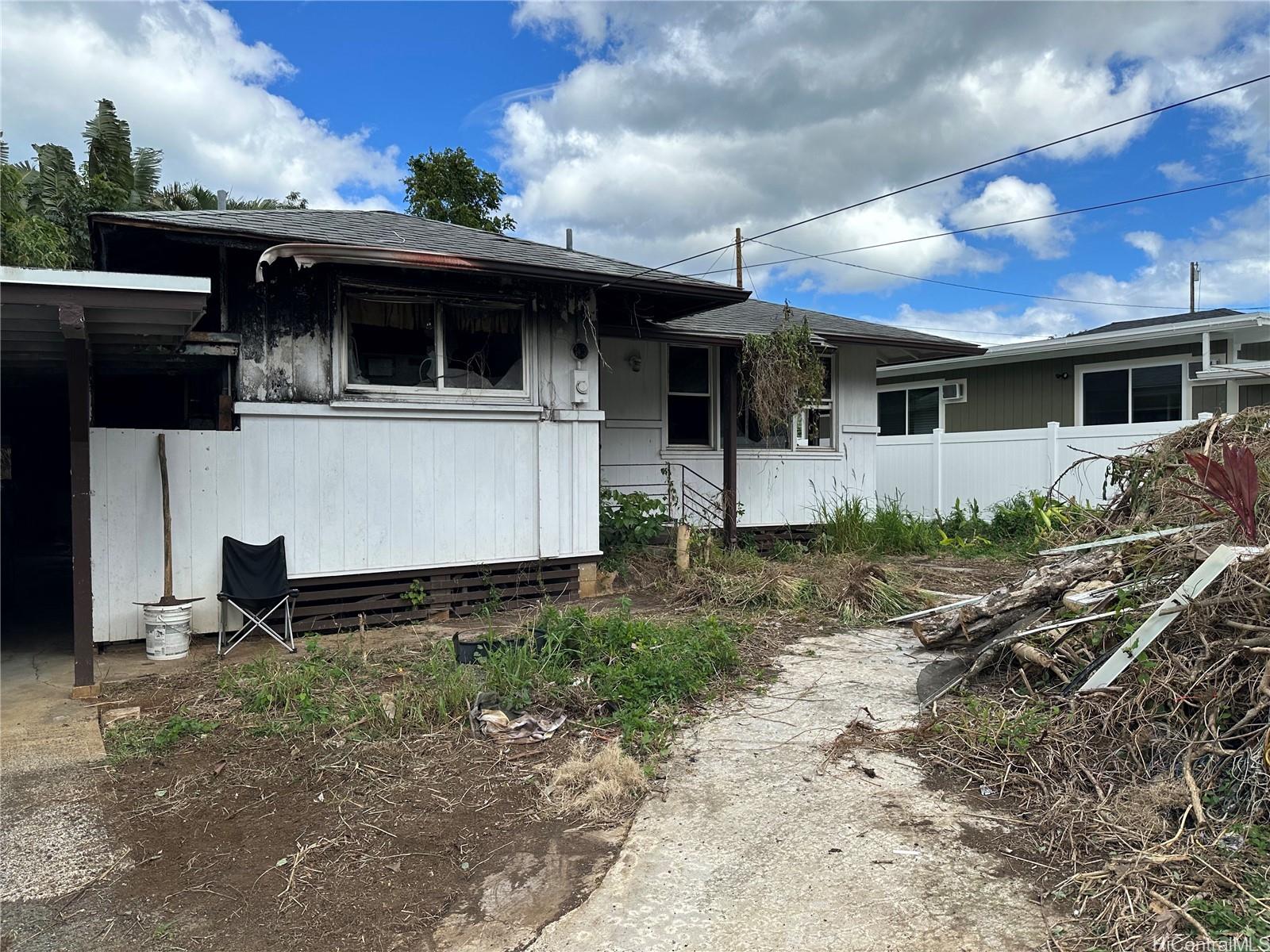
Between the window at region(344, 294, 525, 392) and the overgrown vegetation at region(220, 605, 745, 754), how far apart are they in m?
2.59

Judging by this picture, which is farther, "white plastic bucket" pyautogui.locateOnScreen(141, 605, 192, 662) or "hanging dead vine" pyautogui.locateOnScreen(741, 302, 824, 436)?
"hanging dead vine" pyautogui.locateOnScreen(741, 302, 824, 436)

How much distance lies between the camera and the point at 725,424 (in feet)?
32.4

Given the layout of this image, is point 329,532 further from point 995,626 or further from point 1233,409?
point 1233,409

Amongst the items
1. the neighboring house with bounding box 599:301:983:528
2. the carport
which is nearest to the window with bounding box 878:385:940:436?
the neighboring house with bounding box 599:301:983:528

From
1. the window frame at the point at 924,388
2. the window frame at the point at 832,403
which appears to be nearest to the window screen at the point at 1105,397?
the window frame at the point at 924,388

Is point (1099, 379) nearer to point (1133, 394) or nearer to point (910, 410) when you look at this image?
point (1133, 394)

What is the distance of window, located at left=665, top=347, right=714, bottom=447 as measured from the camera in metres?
10.1

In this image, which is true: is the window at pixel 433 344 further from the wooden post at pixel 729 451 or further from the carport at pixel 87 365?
the wooden post at pixel 729 451

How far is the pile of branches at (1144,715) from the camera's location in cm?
254

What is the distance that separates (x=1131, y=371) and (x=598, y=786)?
520 inches

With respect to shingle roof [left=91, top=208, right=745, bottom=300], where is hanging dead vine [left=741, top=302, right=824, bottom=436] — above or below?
below

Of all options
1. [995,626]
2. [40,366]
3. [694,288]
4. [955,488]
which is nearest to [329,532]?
[40,366]

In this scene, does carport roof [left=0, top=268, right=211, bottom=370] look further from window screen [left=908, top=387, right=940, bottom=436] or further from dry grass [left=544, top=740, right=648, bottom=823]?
window screen [left=908, top=387, right=940, bottom=436]

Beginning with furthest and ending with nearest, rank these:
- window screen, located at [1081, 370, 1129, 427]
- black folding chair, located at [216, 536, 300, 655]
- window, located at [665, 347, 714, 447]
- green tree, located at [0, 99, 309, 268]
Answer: green tree, located at [0, 99, 309, 268]
window screen, located at [1081, 370, 1129, 427]
window, located at [665, 347, 714, 447]
black folding chair, located at [216, 536, 300, 655]
